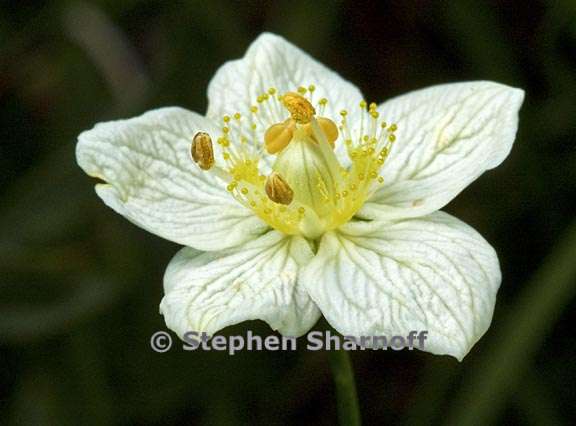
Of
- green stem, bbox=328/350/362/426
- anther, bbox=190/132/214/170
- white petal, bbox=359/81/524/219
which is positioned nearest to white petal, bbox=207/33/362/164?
white petal, bbox=359/81/524/219

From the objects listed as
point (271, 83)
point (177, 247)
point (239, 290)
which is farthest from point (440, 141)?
point (177, 247)

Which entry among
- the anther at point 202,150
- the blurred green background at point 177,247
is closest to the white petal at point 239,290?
the anther at point 202,150

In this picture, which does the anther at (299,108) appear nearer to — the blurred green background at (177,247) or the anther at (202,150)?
the anther at (202,150)

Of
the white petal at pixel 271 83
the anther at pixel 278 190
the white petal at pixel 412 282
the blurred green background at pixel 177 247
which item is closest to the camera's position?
the white petal at pixel 412 282

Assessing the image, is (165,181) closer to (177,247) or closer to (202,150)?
(202,150)

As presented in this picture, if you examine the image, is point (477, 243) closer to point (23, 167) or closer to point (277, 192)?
point (277, 192)

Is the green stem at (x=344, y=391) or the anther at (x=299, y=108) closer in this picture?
the green stem at (x=344, y=391)
